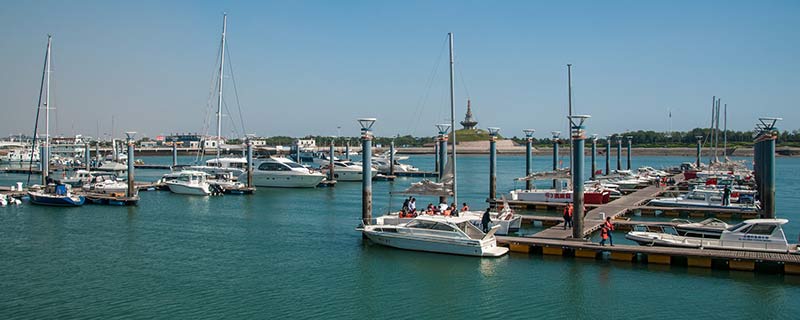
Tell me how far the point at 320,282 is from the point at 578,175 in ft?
38.9

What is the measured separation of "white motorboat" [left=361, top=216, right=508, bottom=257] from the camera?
28.8 metres

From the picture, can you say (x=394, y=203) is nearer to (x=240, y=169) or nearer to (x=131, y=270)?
(x=240, y=169)

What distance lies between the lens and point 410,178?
8862 cm

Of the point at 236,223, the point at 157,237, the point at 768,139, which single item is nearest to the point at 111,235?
the point at 157,237

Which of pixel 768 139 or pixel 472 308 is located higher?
pixel 768 139

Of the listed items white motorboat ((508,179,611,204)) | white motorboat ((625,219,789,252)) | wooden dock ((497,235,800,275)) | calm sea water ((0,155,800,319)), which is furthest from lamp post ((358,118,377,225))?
white motorboat ((508,179,611,204))

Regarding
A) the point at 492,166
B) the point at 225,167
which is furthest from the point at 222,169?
the point at 492,166

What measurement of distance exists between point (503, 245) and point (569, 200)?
20.2 m

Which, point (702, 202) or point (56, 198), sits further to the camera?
point (56, 198)

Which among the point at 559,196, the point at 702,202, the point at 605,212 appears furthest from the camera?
the point at 559,196

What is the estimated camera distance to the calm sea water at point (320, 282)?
22.0 m

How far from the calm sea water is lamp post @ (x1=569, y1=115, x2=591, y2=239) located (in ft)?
7.69

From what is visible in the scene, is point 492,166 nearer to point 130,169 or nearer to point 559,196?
point 559,196

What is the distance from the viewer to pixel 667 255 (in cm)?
2717
